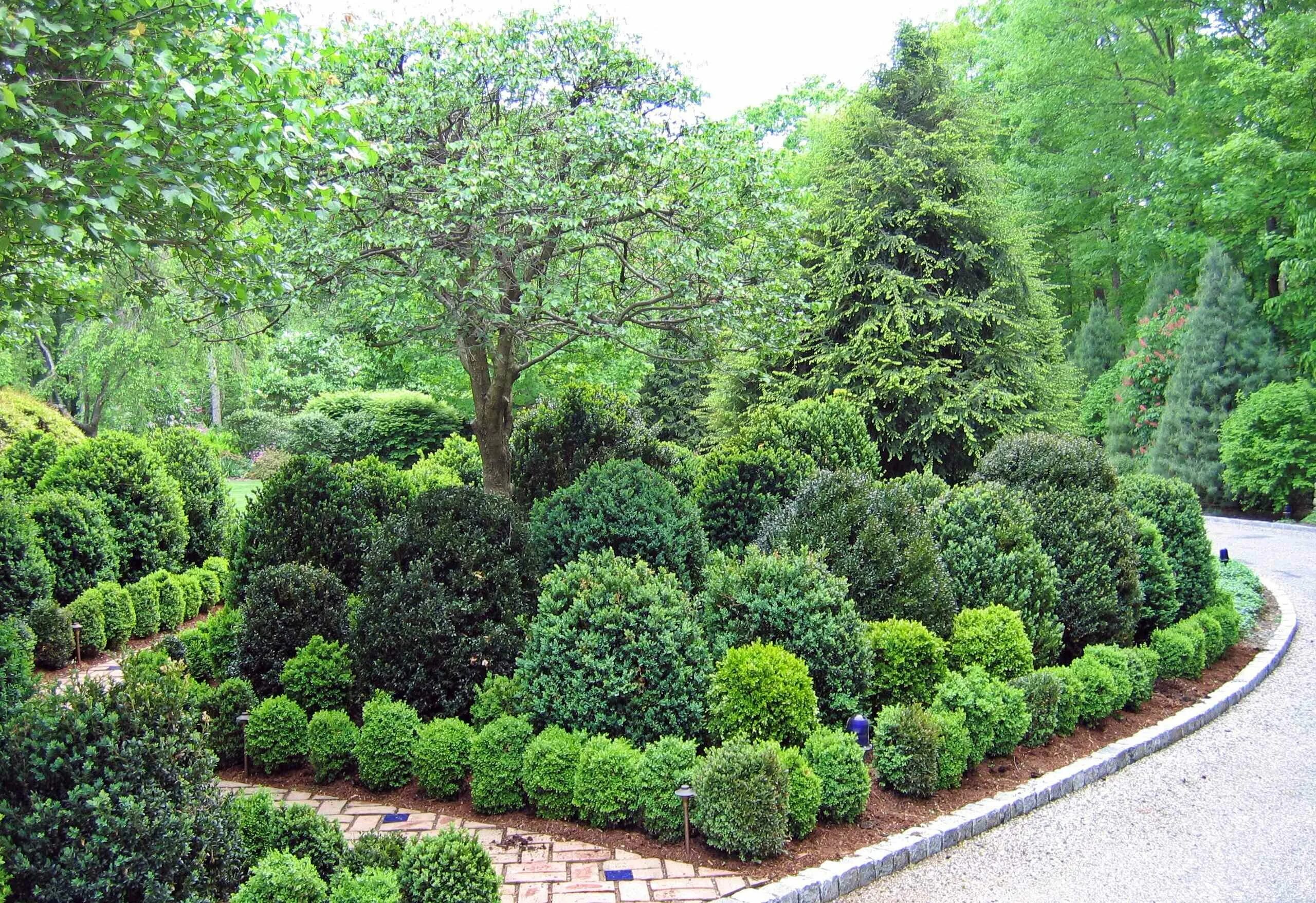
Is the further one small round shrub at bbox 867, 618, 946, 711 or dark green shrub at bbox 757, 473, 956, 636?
dark green shrub at bbox 757, 473, 956, 636

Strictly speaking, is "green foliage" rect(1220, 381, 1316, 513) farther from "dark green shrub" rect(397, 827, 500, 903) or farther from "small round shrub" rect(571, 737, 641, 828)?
"dark green shrub" rect(397, 827, 500, 903)

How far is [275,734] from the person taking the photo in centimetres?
521

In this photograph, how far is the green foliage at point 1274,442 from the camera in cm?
1561

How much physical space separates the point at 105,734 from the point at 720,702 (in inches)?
116

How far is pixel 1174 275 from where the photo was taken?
A: 65.2ft

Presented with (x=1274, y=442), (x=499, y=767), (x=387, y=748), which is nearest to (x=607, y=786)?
(x=499, y=767)

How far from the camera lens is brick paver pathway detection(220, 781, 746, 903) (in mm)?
3961

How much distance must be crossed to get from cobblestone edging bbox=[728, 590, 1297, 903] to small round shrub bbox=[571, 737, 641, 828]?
2.63ft

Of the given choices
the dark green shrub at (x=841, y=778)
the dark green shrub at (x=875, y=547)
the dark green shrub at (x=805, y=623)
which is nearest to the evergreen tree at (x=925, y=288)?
the dark green shrub at (x=875, y=547)

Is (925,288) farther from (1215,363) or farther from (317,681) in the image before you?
(1215,363)

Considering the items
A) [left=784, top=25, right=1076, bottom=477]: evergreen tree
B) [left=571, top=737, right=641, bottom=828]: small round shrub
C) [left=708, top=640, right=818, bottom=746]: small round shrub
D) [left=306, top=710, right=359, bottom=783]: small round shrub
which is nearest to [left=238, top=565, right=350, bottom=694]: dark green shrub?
[left=306, top=710, right=359, bottom=783]: small round shrub

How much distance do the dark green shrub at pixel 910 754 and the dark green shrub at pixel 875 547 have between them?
1157 millimetres

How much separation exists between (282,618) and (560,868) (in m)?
2.77

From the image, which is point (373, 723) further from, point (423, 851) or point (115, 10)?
point (115, 10)
